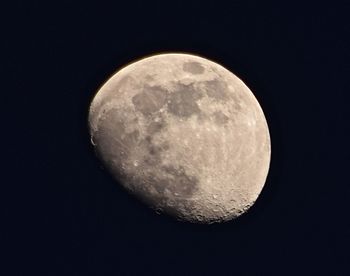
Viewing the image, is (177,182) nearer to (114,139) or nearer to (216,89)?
(114,139)

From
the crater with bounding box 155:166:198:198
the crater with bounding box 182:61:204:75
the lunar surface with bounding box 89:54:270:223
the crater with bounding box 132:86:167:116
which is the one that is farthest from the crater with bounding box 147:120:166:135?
the crater with bounding box 182:61:204:75

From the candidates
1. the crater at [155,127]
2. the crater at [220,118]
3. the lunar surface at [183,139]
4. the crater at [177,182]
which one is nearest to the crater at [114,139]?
the lunar surface at [183,139]

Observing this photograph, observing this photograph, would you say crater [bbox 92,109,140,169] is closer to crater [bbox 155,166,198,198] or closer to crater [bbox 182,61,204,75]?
crater [bbox 155,166,198,198]

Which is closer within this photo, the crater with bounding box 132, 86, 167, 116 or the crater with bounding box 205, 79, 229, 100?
the crater with bounding box 132, 86, 167, 116

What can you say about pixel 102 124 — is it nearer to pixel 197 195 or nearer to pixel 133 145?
pixel 133 145

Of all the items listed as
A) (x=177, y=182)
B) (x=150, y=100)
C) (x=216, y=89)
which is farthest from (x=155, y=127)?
(x=216, y=89)

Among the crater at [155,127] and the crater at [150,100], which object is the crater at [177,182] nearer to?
the crater at [155,127]

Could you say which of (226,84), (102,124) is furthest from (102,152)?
(226,84)
